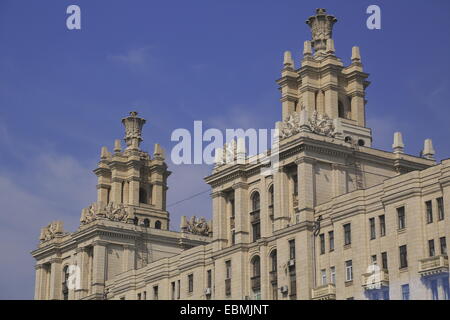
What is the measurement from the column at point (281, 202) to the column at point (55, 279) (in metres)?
46.3

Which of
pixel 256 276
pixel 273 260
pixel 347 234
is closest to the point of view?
pixel 347 234

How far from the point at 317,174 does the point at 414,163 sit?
506 inches

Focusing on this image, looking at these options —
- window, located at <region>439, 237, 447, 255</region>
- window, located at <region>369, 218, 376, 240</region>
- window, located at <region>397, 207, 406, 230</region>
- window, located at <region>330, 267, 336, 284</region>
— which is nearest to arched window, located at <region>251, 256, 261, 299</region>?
window, located at <region>330, 267, 336, 284</region>

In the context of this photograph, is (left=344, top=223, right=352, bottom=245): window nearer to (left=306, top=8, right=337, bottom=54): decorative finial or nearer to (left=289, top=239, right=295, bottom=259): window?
(left=289, top=239, right=295, bottom=259): window

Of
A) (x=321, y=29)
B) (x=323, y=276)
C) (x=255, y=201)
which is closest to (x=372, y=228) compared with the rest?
(x=323, y=276)

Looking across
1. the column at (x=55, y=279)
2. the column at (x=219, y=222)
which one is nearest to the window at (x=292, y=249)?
the column at (x=219, y=222)

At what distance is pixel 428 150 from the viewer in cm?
11669

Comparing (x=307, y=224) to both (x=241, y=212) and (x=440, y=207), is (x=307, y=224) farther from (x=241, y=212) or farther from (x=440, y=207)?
(x=440, y=207)

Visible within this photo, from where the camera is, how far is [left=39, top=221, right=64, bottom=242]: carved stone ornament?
147 meters

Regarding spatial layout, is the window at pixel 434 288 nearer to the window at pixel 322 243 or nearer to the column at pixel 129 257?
the window at pixel 322 243

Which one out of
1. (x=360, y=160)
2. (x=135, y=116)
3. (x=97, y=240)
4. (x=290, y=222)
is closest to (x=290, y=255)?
(x=290, y=222)

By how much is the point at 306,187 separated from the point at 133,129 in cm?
4926

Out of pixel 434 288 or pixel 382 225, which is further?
pixel 382 225

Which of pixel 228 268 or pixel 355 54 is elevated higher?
pixel 355 54
